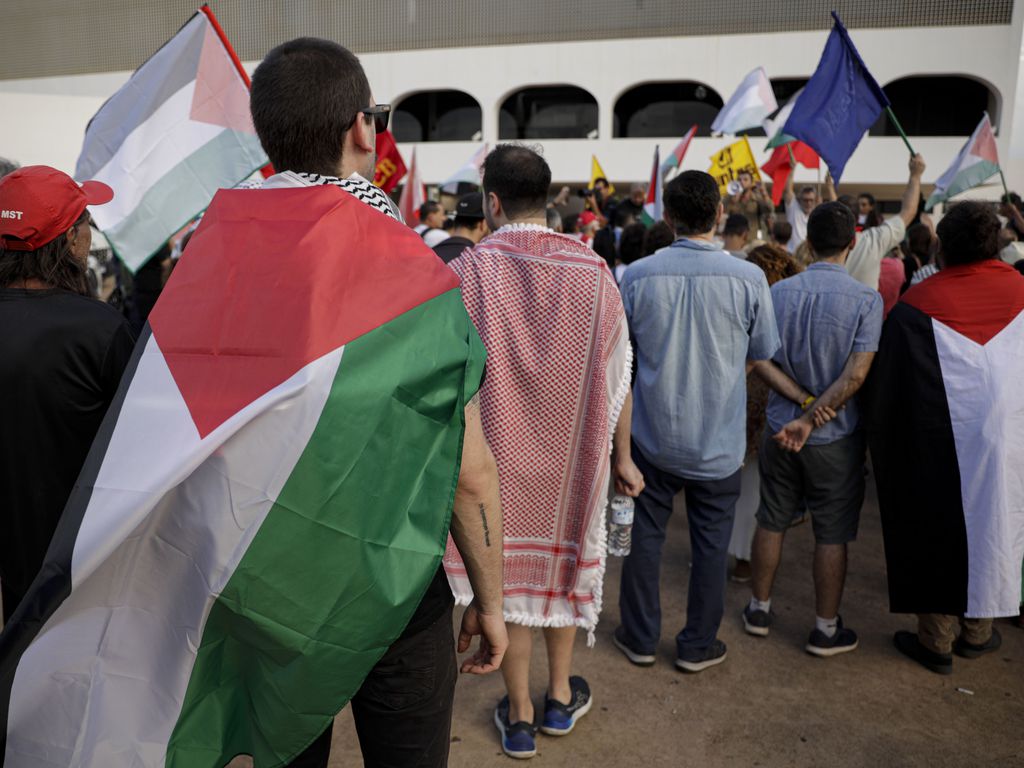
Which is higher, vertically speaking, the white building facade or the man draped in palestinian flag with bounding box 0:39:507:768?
the white building facade

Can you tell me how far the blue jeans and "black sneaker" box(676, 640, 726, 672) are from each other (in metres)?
0.01

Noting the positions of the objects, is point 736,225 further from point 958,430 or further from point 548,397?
point 548,397

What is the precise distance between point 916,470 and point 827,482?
39cm

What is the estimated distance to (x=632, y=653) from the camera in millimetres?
3779

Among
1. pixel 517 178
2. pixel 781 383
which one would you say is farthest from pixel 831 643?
pixel 517 178

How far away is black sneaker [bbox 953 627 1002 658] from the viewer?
3.85 meters

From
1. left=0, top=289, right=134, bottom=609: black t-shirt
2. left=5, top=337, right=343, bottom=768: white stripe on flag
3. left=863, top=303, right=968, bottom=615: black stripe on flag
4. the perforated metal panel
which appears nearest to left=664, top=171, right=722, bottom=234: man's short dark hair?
left=863, top=303, right=968, bottom=615: black stripe on flag

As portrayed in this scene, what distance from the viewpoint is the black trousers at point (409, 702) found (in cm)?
174

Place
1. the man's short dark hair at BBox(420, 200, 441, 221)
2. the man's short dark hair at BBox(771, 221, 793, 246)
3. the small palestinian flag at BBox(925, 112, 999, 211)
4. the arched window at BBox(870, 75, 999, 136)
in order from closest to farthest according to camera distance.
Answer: the man's short dark hair at BBox(771, 221, 793, 246) → the small palestinian flag at BBox(925, 112, 999, 211) → the man's short dark hair at BBox(420, 200, 441, 221) → the arched window at BBox(870, 75, 999, 136)

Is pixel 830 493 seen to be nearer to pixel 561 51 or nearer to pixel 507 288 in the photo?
pixel 507 288

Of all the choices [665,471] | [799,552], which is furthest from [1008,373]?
[799,552]

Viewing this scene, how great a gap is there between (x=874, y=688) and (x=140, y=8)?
123 ft

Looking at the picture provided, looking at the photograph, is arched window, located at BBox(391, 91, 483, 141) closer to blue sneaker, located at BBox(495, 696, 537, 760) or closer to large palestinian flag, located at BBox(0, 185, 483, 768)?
blue sneaker, located at BBox(495, 696, 537, 760)

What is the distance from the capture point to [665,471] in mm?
3633
